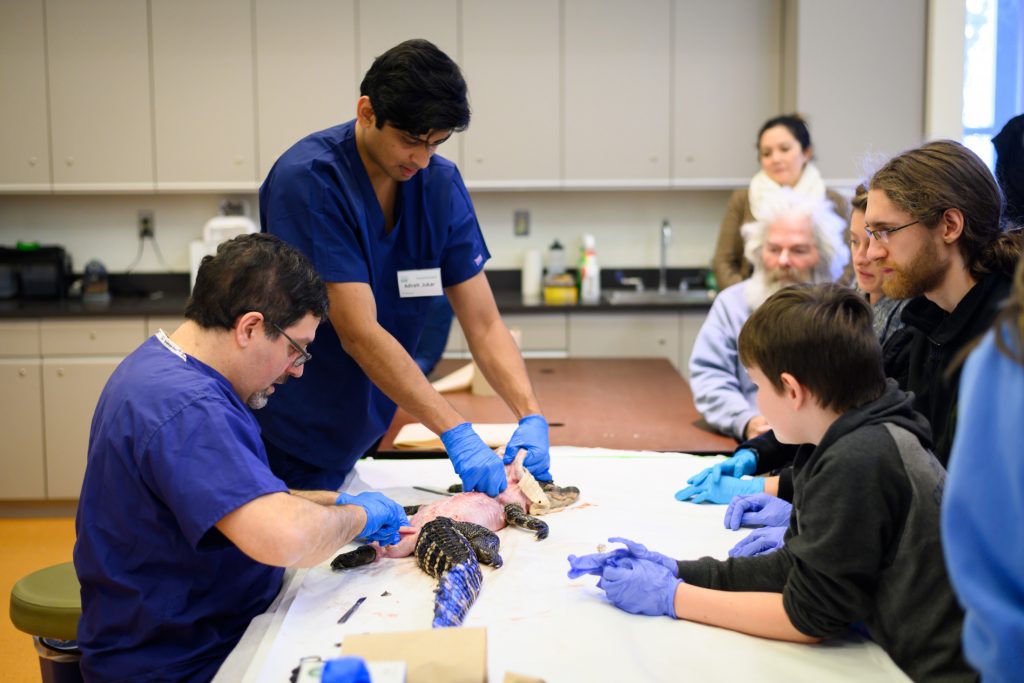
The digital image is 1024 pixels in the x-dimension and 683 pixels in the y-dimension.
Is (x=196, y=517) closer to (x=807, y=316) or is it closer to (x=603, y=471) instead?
(x=807, y=316)

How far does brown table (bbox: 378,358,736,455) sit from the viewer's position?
2.73 metres

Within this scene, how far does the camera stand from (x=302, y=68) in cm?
502

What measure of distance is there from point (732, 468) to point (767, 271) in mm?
984

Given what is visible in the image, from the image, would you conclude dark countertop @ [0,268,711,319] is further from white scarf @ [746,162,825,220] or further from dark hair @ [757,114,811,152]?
dark hair @ [757,114,811,152]

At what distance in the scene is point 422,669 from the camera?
1213 millimetres

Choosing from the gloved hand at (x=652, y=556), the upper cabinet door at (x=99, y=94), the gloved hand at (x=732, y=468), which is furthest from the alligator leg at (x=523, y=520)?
the upper cabinet door at (x=99, y=94)

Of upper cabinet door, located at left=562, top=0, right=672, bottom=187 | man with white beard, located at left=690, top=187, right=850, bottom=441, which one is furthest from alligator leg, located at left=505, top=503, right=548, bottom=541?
upper cabinet door, located at left=562, top=0, right=672, bottom=187

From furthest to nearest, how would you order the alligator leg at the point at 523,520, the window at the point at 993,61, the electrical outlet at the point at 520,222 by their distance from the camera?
the electrical outlet at the point at 520,222 → the window at the point at 993,61 → the alligator leg at the point at 523,520

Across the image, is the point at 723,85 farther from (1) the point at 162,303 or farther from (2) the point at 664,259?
(1) the point at 162,303

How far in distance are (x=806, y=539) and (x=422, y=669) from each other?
22.0 inches

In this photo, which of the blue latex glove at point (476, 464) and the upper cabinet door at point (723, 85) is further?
the upper cabinet door at point (723, 85)

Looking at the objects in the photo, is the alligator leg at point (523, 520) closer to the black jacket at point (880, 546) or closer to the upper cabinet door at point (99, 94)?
the black jacket at point (880, 546)

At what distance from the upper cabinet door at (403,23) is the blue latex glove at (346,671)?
13.4 feet

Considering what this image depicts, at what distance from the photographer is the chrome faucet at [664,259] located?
5418mm
